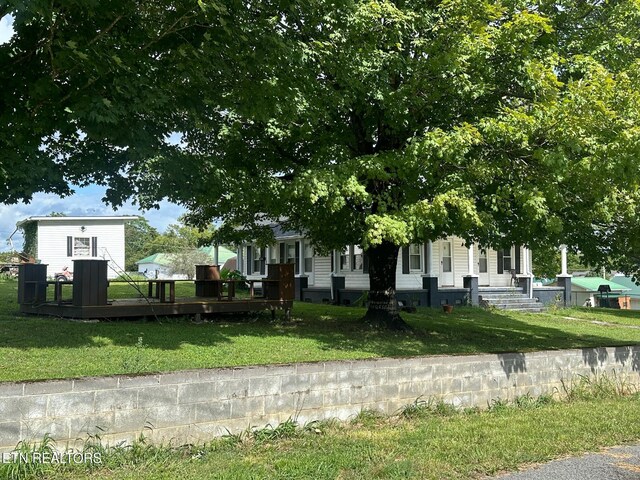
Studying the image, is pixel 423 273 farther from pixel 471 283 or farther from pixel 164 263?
pixel 164 263

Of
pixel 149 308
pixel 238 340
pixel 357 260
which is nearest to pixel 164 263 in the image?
pixel 357 260

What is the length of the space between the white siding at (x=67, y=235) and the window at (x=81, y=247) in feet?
0.77

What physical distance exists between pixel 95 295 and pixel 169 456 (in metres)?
8.04

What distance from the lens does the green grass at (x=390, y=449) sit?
5.29 meters

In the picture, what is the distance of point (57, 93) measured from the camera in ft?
25.5

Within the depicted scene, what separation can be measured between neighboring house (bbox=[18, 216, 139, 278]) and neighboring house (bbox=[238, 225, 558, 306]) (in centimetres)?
1209

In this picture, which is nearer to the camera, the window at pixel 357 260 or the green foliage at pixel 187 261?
the window at pixel 357 260

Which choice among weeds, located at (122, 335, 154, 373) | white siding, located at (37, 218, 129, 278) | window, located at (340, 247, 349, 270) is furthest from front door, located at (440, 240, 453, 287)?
white siding, located at (37, 218, 129, 278)

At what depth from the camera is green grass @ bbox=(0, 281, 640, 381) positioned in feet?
28.1

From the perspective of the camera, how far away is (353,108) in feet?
40.4

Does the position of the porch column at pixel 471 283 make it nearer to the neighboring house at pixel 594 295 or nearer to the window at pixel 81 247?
the neighboring house at pixel 594 295

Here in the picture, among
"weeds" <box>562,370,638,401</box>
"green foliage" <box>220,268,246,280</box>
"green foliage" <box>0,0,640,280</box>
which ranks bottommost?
"weeds" <box>562,370,638,401</box>

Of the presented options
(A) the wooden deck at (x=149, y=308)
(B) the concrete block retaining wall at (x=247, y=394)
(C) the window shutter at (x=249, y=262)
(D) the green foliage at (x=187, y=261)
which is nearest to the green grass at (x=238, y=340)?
(A) the wooden deck at (x=149, y=308)

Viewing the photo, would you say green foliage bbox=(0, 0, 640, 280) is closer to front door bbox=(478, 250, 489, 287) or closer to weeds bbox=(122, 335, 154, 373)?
weeds bbox=(122, 335, 154, 373)
